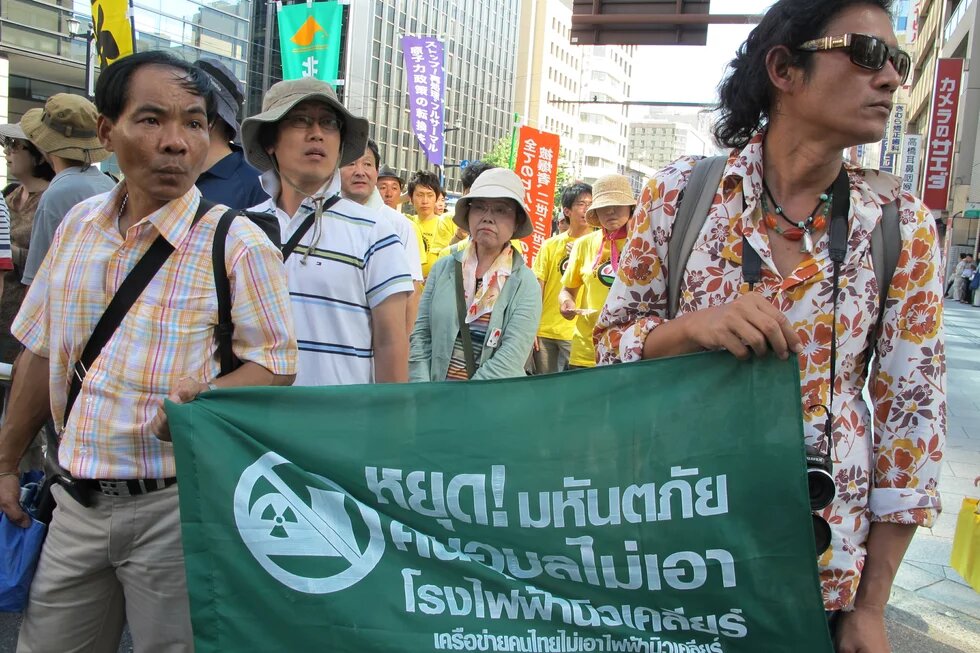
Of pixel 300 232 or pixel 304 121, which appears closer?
pixel 300 232

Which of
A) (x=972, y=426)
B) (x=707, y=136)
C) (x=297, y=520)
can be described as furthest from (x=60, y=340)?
(x=972, y=426)

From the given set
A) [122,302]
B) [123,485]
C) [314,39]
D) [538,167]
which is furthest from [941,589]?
[538,167]

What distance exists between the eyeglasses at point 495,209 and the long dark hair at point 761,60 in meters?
2.48

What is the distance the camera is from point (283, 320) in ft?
7.13

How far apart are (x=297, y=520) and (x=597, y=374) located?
728 millimetres

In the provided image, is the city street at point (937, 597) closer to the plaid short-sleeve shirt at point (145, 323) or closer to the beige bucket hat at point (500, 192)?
the plaid short-sleeve shirt at point (145, 323)

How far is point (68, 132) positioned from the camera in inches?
173

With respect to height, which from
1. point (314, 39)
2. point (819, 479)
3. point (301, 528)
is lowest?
point (301, 528)

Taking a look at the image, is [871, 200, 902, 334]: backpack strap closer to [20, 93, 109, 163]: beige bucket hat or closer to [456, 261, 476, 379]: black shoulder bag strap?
[456, 261, 476, 379]: black shoulder bag strap

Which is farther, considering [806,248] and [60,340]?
[60,340]

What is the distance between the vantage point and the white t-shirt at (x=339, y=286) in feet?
9.02

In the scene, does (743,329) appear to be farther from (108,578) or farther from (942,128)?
(942,128)

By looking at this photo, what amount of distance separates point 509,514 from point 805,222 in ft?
2.77

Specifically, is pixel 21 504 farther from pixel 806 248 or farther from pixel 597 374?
pixel 806 248
